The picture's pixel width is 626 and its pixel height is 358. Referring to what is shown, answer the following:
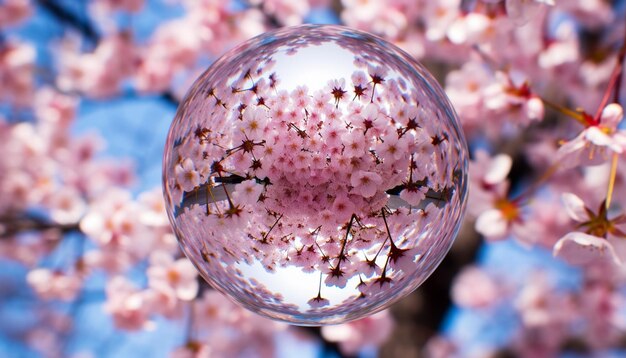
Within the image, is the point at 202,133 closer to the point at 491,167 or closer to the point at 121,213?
the point at 491,167

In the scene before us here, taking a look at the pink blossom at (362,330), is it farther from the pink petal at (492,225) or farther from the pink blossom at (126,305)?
the pink petal at (492,225)

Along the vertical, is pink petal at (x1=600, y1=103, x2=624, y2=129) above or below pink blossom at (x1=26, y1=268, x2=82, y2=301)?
below

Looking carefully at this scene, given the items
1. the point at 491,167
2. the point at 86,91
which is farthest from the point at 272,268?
the point at 86,91

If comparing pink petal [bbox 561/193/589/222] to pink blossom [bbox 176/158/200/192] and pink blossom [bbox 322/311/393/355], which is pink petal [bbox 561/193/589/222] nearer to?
pink blossom [bbox 176/158/200/192]

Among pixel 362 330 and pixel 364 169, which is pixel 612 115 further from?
pixel 362 330

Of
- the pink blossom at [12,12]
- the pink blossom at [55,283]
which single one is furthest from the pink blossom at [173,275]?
the pink blossom at [12,12]

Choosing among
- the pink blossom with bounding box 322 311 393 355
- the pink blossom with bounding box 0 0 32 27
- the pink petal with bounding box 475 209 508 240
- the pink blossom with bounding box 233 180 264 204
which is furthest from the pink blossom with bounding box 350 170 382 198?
the pink blossom with bounding box 0 0 32 27

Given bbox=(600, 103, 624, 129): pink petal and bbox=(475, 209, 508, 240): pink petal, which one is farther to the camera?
bbox=(475, 209, 508, 240): pink petal

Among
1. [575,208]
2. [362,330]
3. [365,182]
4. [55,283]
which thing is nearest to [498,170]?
[575,208]
